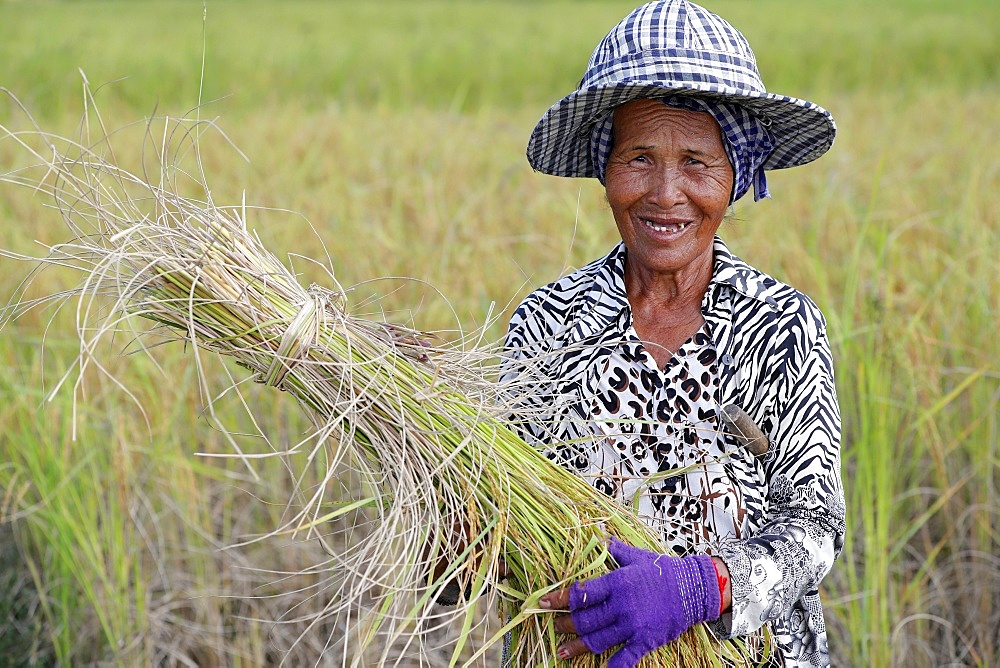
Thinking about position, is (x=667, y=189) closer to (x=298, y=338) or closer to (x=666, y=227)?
(x=666, y=227)

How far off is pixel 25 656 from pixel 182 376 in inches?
33.6

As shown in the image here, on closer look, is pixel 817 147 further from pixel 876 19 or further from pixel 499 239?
pixel 876 19

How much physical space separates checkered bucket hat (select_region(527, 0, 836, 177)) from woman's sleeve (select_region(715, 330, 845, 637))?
14.0 inches

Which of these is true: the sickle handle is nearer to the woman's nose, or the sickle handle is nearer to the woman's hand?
the woman's hand

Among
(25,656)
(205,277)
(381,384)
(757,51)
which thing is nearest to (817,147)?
(381,384)

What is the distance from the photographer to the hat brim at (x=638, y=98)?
1.40 meters

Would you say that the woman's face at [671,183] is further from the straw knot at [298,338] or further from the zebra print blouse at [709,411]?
the straw knot at [298,338]

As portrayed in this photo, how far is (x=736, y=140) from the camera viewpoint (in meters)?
1.49

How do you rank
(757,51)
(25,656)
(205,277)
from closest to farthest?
(205,277) < (25,656) < (757,51)

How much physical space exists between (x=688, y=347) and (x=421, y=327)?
177 cm

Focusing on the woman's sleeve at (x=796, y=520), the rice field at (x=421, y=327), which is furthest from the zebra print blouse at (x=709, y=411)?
the rice field at (x=421, y=327)

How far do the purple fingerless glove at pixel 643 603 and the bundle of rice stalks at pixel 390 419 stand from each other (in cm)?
5

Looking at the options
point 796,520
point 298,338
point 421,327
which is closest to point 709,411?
point 796,520

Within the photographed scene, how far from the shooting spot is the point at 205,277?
4.01 ft
